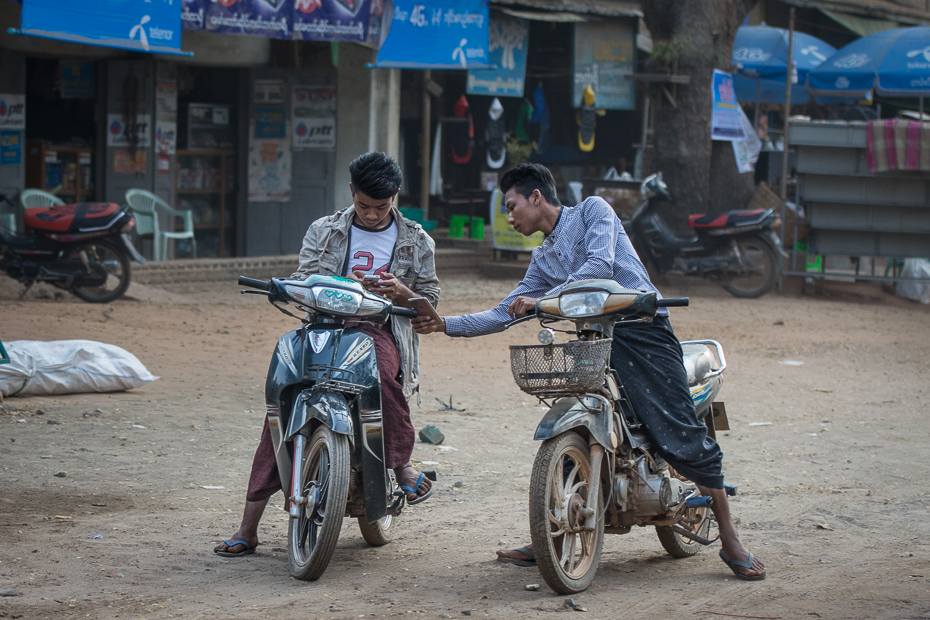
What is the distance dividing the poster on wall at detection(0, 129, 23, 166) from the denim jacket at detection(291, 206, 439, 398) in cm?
911

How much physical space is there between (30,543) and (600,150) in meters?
16.5

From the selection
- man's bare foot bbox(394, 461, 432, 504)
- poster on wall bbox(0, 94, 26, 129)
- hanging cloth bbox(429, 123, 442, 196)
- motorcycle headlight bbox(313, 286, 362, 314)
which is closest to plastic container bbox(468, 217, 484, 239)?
hanging cloth bbox(429, 123, 442, 196)

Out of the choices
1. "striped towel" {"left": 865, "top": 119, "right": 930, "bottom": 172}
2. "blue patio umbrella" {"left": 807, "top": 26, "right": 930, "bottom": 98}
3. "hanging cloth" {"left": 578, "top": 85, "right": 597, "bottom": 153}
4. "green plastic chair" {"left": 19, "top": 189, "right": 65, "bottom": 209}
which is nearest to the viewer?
"green plastic chair" {"left": 19, "top": 189, "right": 65, "bottom": 209}

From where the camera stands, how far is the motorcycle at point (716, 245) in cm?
1295

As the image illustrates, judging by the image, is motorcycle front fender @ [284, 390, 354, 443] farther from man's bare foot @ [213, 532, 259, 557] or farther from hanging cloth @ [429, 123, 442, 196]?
hanging cloth @ [429, 123, 442, 196]

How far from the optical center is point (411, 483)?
4105 mm

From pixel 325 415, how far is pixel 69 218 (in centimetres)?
769

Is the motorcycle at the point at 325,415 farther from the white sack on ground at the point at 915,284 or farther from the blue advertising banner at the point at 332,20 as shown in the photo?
the white sack on ground at the point at 915,284

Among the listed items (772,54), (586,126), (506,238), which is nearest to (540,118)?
(586,126)

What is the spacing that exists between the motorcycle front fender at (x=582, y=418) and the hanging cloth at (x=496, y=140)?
524 inches

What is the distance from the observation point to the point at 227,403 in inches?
273

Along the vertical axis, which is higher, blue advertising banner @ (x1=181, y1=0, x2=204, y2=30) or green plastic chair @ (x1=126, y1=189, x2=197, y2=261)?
blue advertising banner @ (x1=181, y1=0, x2=204, y2=30)

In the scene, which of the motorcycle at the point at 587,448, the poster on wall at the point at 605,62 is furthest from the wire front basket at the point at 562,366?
the poster on wall at the point at 605,62

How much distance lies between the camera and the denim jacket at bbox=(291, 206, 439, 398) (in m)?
4.13
